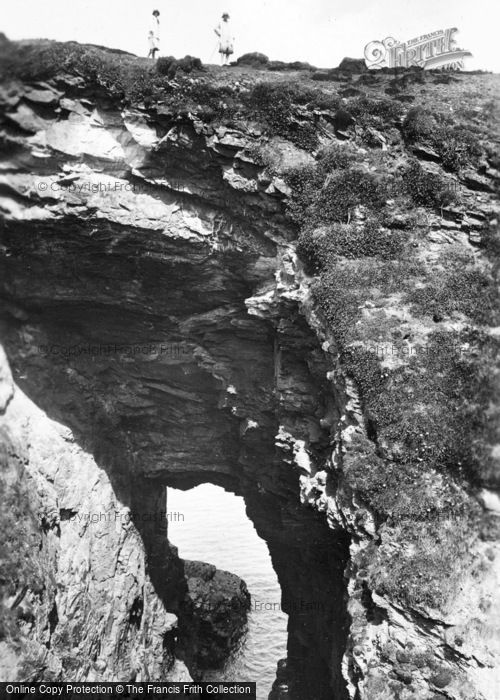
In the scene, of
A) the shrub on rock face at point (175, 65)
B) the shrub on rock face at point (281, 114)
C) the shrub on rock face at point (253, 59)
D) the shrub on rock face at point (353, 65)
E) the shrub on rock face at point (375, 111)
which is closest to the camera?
the shrub on rock face at point (175, 65)

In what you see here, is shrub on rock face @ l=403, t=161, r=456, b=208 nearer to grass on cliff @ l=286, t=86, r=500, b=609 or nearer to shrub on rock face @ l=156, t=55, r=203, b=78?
grass on cliff @ l=286, t=86, r=500, b=609

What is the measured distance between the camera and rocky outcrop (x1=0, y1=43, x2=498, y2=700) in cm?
1895

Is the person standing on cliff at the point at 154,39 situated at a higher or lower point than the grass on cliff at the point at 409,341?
higher

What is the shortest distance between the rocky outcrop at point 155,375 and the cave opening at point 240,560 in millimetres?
7512

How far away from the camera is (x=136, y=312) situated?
1000 inches

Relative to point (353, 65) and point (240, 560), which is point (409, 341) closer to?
point (353, 65)

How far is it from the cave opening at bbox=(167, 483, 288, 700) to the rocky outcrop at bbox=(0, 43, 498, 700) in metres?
7.51

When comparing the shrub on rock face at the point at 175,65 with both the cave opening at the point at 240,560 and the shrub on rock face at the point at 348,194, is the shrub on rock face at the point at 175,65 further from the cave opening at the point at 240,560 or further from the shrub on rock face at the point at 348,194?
the cave opening at the point at 240,560

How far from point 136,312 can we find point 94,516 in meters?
9.78

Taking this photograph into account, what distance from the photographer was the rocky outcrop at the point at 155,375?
62.2 feet

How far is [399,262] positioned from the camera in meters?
21.1

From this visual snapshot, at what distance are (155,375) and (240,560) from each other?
28.7 metres

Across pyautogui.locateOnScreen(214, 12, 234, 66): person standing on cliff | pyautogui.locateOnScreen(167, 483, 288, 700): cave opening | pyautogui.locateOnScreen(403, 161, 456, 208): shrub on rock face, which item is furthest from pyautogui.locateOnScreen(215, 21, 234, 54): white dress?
pyautogui.locateOnScreen(167, 483, 288, 700): cave opening

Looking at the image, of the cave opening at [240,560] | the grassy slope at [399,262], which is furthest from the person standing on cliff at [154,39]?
the cave opening at [240,560]
